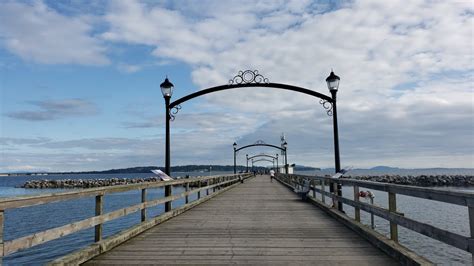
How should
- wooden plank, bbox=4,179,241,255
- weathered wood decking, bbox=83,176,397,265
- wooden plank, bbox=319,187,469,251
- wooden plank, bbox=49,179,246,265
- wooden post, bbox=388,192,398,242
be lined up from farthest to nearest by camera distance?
wooden post, bbox=388,192,398,242
weathered wood decking, bbox=83,176,397,265
wooden plank, bbox=49,179,246,265
wooden plank, bbox=319,187,469,251
wooden plank, bbox=4,179,241,255

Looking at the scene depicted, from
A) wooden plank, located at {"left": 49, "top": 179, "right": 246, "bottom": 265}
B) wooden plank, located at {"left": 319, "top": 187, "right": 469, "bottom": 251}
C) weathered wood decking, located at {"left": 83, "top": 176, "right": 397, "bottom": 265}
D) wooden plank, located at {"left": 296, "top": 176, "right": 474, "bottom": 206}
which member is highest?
wooden plank, located at {"left": 296, "top": 176, "right": 474, "bottom": 206}

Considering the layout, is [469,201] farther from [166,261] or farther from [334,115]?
[334,115]

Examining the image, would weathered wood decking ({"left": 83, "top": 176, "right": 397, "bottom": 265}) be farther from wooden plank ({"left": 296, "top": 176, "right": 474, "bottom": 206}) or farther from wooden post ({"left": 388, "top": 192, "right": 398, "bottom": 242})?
wooden plank ({"left": 296, "top": 176, "right": 474, "bottom": 206})

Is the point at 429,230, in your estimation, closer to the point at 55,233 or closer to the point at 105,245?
the point at 55,233

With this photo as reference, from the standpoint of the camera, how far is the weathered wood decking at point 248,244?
604cm

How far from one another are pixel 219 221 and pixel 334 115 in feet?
19.5

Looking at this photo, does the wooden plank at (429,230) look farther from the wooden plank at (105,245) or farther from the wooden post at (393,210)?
the wooden plank at (105,245)

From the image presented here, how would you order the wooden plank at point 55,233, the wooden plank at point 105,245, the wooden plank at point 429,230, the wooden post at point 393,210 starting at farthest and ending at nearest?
the wooden post at point 393,210 < the wooden plank at point 105,245 < the wooden plank at point 429,230 < the wooden plank at point 55,233

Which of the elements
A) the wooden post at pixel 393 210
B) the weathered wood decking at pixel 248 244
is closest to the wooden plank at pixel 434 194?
the wooden post at pixel 393 210

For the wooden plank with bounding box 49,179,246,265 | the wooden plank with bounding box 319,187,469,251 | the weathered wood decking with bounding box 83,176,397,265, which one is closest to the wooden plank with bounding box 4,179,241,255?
the wooden plank with bounding box 49,179,246,265

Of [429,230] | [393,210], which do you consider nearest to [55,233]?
[429,230]

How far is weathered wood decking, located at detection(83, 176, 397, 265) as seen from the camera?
19.8ft

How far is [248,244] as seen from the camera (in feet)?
23.8

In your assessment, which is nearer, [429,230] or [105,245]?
[429,230]
